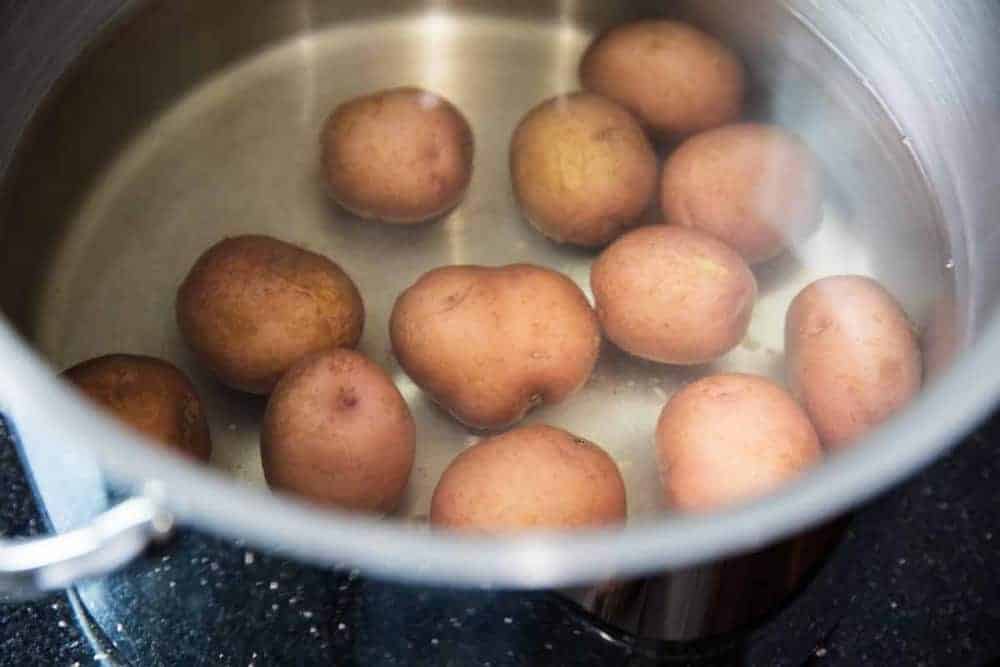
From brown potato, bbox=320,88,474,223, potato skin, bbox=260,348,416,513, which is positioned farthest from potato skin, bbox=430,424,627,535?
brown potato, bbox=320,88,474,223

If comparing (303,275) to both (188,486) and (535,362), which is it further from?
(188,486)

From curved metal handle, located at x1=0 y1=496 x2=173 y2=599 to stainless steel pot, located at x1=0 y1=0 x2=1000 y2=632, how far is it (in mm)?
142

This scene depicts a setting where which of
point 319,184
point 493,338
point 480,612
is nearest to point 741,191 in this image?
point 493,338

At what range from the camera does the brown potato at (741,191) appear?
877mm

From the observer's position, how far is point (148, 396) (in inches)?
28.4

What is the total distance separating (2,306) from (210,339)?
5.6 inches

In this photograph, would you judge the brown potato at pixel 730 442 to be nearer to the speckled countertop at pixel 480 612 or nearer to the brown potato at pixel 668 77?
the speckled countertop at pixel 480 612

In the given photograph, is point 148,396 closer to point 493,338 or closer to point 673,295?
point 493,338

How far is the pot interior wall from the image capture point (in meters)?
0.87

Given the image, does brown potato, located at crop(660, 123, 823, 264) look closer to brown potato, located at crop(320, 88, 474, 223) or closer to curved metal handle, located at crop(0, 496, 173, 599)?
brown potato, located at crop(320, 88, 474, 223)

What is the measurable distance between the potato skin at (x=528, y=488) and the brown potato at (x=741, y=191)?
257 mm

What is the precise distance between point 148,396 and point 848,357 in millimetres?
437

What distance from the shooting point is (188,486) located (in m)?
0.44

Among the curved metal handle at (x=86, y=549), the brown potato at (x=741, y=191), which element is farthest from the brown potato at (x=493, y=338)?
the curved metal handle at (x=86, y=549)
